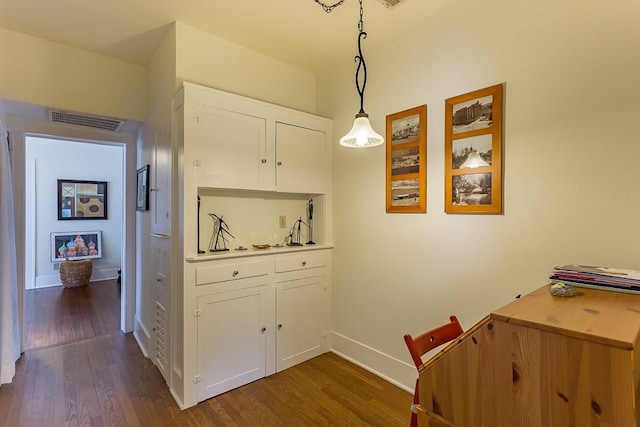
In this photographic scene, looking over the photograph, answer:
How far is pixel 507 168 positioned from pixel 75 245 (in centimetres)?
705

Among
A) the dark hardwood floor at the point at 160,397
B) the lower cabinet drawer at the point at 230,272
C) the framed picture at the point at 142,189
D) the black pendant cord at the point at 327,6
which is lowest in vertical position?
the dark hardwood floor at the point at 160,397

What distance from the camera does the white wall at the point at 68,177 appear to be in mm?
5594

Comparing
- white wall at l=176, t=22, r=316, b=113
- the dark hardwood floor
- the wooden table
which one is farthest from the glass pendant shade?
the dark hardwood floor

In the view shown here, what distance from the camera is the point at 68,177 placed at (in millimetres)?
5824

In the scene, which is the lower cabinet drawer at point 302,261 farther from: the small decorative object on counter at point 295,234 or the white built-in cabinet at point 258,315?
the small decorative object on counter at point 295,234

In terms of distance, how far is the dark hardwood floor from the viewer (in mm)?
2098

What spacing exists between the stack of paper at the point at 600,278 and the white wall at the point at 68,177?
20.5 ft

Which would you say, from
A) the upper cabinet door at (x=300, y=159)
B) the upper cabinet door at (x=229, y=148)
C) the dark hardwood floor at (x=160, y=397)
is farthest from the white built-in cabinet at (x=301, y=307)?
the upper cabinet door at (x=229, y=148)

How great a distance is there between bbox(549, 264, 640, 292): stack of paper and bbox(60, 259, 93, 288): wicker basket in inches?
269

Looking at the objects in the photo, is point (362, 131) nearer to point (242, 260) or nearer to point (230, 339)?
point (242, 260)

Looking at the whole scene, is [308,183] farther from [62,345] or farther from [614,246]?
[62,345]

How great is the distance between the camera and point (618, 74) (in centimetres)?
155

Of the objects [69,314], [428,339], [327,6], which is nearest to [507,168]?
[428,339]

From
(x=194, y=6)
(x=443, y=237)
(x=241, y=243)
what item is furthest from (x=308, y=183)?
(x=194, y=6)
